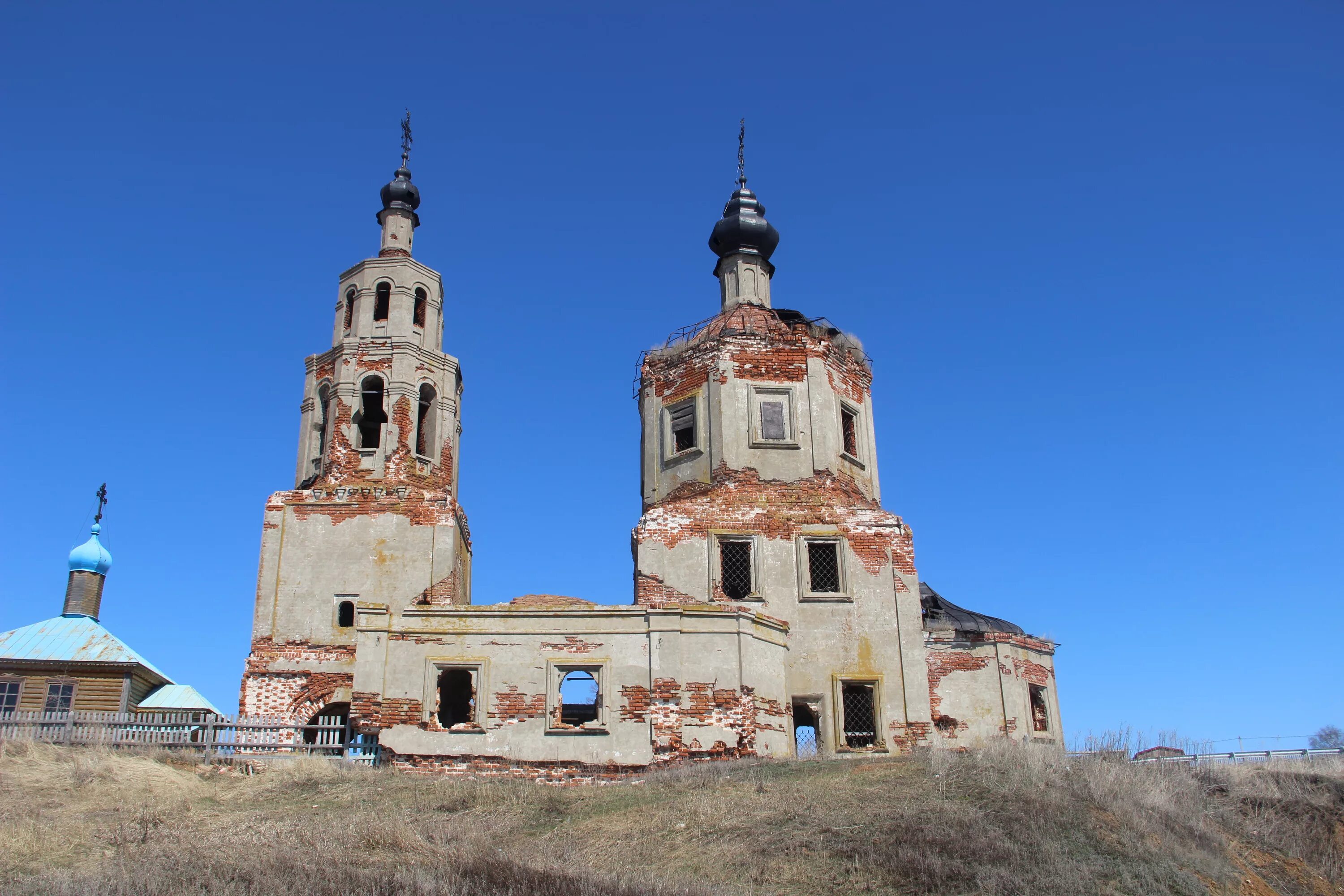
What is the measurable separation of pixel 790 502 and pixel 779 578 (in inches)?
73.5

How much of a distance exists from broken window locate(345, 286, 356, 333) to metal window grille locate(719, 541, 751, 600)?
11324 mm

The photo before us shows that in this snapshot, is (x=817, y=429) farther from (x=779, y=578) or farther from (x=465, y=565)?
(x=465, y=565)

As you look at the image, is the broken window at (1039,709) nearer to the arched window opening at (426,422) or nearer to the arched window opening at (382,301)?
the arched window opening at (426,422)

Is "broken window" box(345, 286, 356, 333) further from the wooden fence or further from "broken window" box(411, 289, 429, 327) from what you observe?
the wooden fence

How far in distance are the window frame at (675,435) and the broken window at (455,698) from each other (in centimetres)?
718

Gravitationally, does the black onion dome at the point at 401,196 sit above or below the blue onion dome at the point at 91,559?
above

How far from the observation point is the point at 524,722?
842 inches

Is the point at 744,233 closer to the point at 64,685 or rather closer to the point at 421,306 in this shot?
the point at 421,306

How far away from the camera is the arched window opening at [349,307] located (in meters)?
29.2

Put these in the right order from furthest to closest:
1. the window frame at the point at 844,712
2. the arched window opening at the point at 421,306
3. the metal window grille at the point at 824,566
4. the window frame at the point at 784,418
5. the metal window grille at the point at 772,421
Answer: the arched window opening at the point at 421,306 < the metal window grille at the point at 772,421 < the window frame at the point at 784,418 < the metal window grille at the point at 824,566 < the window frame at the point at 844,712

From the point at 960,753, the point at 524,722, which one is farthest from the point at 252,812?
the point at 960,753

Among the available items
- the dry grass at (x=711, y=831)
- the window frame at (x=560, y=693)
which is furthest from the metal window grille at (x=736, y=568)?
the dry grass at (x=711, y=831)

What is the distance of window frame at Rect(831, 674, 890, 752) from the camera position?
23531 millimetres

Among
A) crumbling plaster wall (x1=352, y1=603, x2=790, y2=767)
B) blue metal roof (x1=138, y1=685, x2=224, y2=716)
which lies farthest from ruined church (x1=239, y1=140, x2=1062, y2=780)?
blue metal roof (x1=138, y1=685, x2=224, y2=716)
